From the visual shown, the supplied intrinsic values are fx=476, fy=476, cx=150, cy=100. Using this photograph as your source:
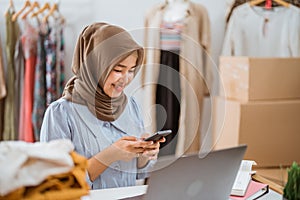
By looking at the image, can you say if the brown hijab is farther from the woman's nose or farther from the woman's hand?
the woman's hand

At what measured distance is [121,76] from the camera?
4.87 ft

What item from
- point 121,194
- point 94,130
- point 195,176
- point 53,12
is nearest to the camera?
point 195,176

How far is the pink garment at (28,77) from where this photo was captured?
302 centimetres

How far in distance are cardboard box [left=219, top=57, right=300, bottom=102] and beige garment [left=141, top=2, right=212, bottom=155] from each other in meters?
0.22

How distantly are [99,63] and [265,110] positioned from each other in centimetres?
156

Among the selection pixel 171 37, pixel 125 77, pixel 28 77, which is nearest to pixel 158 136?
pixel 125 77

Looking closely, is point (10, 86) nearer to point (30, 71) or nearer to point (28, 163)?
point (30, 71)

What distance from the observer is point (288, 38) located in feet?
10.9

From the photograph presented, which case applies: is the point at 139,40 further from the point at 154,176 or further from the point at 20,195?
the point at 20,195

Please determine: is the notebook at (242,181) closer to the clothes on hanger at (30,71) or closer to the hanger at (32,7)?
the clothes on hanger at (30,71)

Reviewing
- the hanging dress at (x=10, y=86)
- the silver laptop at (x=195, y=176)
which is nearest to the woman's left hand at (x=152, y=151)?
the silver laptop at (x=195, y=176)

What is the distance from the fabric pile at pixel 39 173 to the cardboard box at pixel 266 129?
2.00m

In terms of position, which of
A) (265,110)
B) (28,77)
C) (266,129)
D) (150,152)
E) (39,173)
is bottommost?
(266,129)

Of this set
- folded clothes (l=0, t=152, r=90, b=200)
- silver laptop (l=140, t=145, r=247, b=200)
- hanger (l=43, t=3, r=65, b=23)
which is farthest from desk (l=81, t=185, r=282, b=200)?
hanger (l=43, t=3, r=65, b=23)
